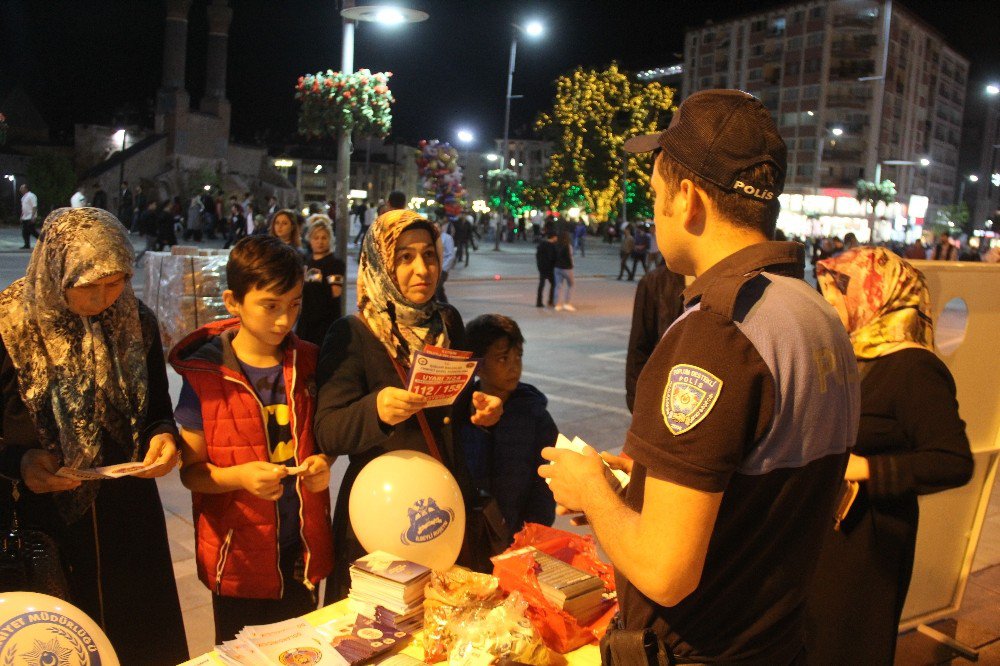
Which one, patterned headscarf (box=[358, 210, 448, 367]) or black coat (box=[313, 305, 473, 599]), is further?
patterned headscarf (box=[358, 210, 448, 367])

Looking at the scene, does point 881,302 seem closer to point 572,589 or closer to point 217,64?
point 572,589

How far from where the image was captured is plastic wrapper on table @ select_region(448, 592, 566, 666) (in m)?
2.08

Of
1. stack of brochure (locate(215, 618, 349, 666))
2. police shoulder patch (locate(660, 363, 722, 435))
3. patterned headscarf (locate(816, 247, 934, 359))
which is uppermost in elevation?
patterned headscarf (locate(816, 247, 934, 359))

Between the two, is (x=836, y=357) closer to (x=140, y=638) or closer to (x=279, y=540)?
(x=279, y=540)

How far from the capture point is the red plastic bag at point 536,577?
7.64 ft

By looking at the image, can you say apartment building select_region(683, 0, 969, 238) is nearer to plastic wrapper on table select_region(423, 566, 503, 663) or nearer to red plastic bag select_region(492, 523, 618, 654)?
red plastic bag select_region(492, 523, 618, 654)

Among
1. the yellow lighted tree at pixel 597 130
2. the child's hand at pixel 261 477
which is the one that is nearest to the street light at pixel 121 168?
the yellow lighted tree at pixel 597 130

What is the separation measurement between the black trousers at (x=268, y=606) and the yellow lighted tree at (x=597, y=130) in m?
41.4

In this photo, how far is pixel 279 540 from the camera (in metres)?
2.79

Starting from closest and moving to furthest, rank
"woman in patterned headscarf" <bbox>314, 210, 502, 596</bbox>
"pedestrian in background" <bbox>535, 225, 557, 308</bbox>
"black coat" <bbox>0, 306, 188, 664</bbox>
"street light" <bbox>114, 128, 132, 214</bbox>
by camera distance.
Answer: "black coat" <bbox>0, 306, 188, 664</bbox> → "woman in patterned headscarf" <bbox>314, 210, 502, 596</bbox> → "pedestrian in background" <bbox>535, 225, 557, 308</bbox> → "street light" <bbox>114, 128, 132, 214</bbox>

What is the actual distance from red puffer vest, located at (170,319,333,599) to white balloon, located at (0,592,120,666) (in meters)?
0.67

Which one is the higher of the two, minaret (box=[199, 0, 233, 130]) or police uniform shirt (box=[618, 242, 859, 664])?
minaret (box=[199, 0, 233, 130])

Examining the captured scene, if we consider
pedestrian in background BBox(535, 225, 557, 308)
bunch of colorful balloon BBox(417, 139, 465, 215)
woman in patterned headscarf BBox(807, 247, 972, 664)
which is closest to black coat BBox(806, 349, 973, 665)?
woman in patterned headscarf BBox(807, 247, 972, 664)

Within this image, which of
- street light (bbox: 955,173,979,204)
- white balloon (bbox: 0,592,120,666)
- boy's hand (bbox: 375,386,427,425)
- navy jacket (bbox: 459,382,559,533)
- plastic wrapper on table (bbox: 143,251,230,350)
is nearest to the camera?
white balloon (bbox: 0,592,120,666)
